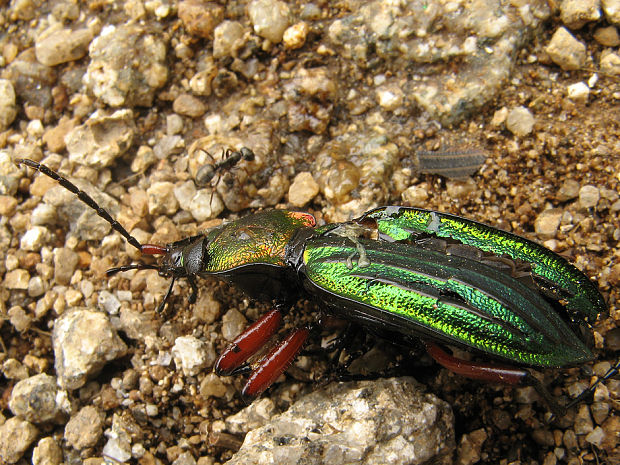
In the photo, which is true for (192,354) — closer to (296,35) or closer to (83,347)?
(83,347)

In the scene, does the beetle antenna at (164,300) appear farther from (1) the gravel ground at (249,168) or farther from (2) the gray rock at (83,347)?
(2) the gray rock at (83,347)

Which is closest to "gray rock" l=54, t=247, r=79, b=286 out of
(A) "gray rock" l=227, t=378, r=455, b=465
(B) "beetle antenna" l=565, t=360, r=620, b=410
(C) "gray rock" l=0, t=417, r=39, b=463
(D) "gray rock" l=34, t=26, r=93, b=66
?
(C) "gray rock" l=0, t=417, r=39, b=463

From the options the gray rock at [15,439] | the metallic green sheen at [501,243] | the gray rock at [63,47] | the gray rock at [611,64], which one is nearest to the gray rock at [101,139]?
the gray rock at [63,47]

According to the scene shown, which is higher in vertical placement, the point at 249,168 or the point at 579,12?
the point at 579,12

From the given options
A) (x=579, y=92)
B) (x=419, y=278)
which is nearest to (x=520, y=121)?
(x=579, y=92)

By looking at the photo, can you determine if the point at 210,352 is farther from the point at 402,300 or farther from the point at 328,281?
the point at 402,300
